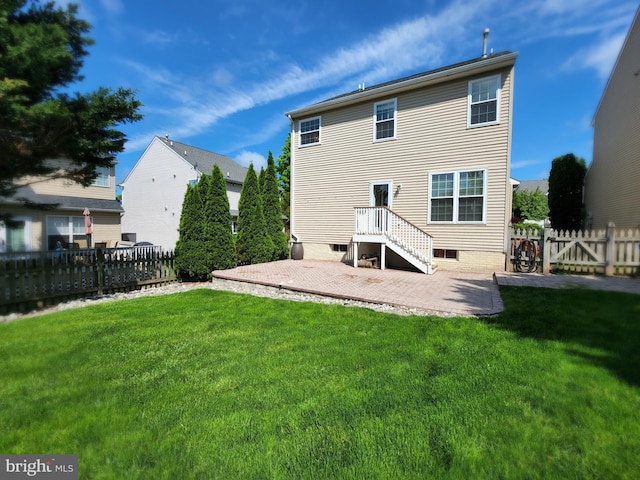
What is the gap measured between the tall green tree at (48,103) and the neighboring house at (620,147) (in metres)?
15.8

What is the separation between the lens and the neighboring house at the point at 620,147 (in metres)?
10.6

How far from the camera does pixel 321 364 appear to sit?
10.5ft

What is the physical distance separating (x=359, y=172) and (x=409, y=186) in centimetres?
221

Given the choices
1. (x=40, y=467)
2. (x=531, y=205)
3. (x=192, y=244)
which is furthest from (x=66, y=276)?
(x=531, y=205)

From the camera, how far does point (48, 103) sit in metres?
4.14

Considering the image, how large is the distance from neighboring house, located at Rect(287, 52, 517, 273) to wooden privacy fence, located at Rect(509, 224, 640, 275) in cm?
53

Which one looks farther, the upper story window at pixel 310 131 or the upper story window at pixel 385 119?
the upper story window at pixel 310 131

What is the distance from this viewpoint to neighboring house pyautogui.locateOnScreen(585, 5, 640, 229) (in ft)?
34.7

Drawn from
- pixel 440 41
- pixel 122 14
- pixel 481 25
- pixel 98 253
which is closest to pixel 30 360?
pixel 98 253

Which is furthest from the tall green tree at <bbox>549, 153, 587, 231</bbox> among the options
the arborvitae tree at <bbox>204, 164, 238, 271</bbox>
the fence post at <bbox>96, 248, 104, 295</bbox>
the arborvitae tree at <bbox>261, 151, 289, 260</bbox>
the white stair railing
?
the fence post at <bbox>96, 248, 104, 295</bbox>

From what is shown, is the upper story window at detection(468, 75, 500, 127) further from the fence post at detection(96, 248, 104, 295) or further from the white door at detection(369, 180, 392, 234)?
the fence post at detection(96, 248, 104, 295)

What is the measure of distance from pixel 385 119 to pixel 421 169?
2.55m

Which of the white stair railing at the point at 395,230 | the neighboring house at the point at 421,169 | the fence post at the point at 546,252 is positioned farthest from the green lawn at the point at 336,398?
the neighboring house at the point at 421,169

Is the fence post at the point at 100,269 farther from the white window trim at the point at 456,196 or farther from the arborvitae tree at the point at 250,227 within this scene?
the white window trim at the point at 456,196
